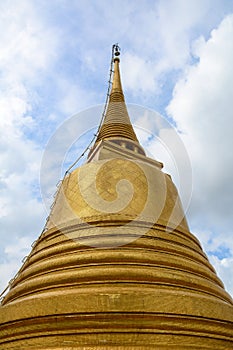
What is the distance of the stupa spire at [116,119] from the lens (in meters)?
11.2

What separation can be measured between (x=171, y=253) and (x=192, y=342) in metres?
1.95

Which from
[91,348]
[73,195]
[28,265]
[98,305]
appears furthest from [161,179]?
[91,348]

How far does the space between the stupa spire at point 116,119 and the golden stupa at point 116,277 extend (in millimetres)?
2424

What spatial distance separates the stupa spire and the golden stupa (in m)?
2.42

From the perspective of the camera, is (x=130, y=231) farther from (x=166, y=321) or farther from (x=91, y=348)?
(x=91, y=348)

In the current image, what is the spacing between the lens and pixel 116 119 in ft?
38.7

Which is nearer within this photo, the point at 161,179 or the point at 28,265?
the point at 28,265

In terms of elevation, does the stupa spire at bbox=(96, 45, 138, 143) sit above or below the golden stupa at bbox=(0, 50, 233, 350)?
above

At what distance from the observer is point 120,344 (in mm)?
4996

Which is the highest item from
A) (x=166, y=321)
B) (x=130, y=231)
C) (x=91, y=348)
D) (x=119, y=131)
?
(x=119, y=131)

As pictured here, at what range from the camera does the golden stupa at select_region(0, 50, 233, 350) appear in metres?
5.25

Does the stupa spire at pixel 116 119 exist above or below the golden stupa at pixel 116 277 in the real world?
above

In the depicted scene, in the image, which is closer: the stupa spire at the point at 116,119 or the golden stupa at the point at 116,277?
the golden stupa at the point at 116,277

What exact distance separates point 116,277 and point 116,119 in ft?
22.3
